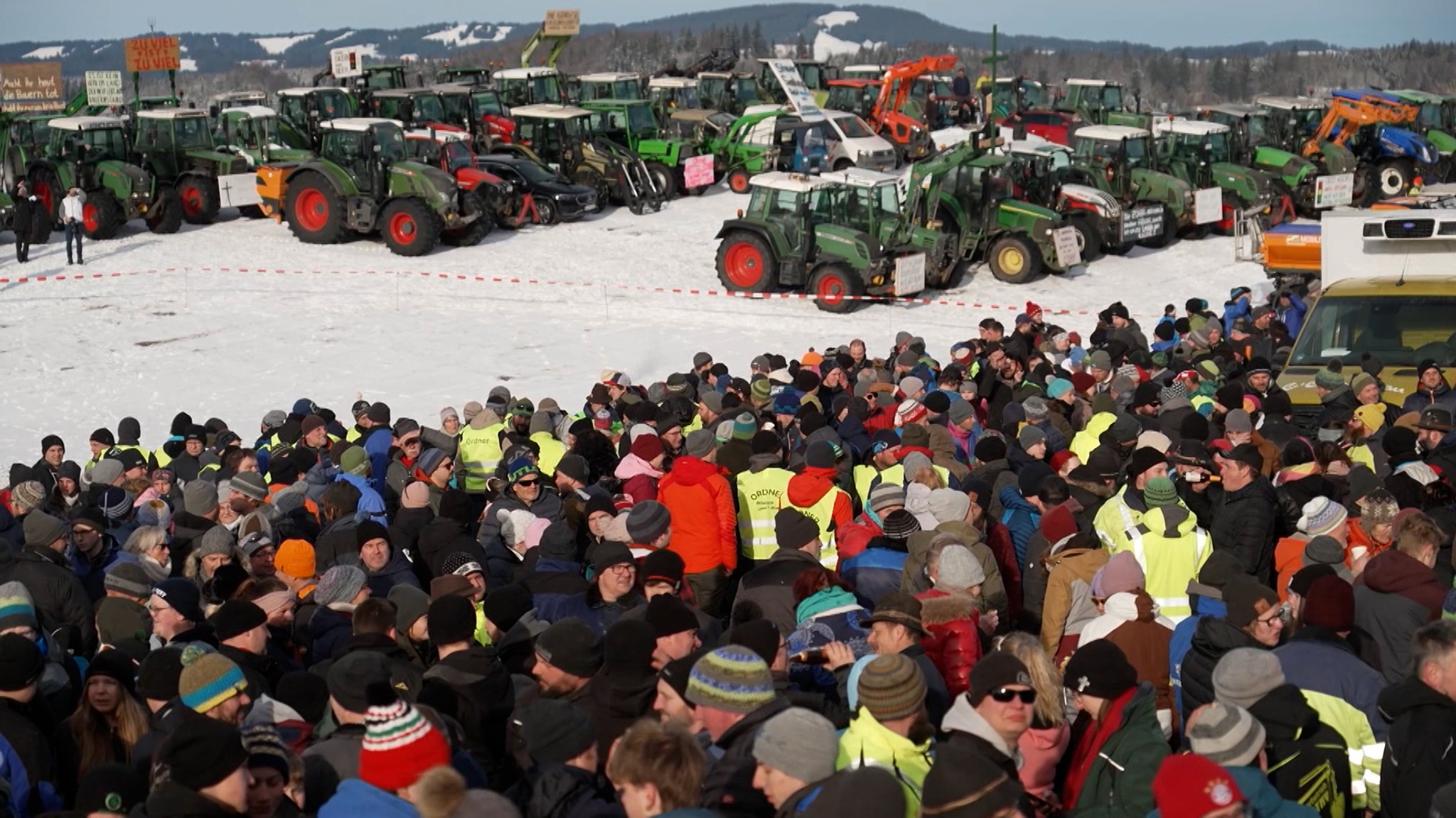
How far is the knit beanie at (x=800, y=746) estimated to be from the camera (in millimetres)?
3723

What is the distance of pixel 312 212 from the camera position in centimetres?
2144

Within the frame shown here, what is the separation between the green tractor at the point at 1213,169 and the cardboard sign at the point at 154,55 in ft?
65.8

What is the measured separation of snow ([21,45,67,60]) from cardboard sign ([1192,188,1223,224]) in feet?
548

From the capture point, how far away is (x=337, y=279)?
19.5m

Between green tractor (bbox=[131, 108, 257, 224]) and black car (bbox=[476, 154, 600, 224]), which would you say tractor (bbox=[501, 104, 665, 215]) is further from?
green tractor (bbox=[131, 108, 257, 224])

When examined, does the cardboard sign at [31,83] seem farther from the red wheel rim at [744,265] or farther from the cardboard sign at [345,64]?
the red wheel rim at [744,265]

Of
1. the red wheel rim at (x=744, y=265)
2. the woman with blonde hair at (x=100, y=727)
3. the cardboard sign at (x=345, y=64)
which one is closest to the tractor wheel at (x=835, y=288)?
the red wheel rim at (x=744, y=265)

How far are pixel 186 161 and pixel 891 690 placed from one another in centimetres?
2179

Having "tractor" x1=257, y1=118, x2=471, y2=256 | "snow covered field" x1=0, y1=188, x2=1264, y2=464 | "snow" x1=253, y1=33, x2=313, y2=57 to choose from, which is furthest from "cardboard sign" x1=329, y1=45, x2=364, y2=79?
"snow" x1=253, y1=33, x2=313, y2=57

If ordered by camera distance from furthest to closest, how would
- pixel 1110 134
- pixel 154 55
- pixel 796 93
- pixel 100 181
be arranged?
pixel 154 55
pixel 796 93
pixel 100 181
pixel 1110 134

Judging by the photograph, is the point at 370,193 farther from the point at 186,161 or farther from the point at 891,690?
the point at 891,690

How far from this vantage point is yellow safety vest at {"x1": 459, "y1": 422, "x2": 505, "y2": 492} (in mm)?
9281

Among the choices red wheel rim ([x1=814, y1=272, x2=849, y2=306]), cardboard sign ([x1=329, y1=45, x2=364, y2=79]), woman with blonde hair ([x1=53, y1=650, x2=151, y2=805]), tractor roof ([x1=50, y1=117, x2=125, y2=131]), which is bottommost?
woman with blonde hair ([x1=53, y1=650, x2=151, y2=805])

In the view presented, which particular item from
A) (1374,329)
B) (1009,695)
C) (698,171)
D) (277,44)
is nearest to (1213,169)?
(698,171)
